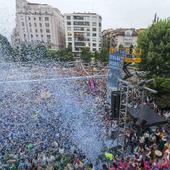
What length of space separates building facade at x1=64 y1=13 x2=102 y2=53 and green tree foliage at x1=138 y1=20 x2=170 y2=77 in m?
59.7

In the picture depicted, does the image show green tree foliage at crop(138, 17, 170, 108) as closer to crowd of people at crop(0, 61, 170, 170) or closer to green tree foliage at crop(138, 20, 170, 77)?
green tree foliage at crop(138, 20, 170, 77)

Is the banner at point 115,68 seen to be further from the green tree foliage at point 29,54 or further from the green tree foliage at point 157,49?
the green tree foliage at point 29,54

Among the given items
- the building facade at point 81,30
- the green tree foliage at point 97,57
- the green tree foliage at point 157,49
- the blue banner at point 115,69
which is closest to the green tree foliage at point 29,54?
the green tree foliage at point 97,57

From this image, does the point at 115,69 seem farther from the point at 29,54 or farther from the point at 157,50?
the point at 29,54

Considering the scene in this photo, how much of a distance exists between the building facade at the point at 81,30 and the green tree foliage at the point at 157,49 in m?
59.7

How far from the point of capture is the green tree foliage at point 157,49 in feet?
73.9

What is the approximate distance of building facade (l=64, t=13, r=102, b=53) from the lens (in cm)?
8249

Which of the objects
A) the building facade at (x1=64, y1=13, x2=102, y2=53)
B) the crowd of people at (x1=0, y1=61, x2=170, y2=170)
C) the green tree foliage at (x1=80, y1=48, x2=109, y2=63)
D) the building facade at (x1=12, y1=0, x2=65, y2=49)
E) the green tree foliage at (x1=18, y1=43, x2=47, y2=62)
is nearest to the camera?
the crowd of people at (x1=0, y1=61, x2=170, y2=170)

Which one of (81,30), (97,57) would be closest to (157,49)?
(97,57)

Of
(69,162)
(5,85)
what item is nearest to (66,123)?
(69,162)

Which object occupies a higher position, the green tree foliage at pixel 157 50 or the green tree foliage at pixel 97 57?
the green tree foliage at pixel 157 50

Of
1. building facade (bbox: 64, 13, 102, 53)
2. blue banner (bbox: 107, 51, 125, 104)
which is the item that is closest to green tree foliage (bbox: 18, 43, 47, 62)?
blue banner (bbox: 107, 51, 125, 104)

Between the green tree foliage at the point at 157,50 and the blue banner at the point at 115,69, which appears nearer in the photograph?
the blue banner at the point at 115,69

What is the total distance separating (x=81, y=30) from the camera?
84125 millimetres
